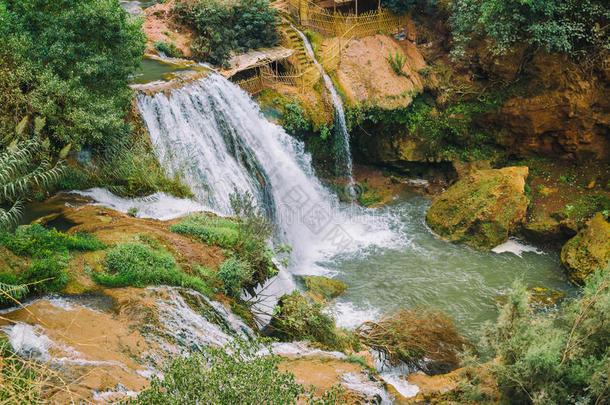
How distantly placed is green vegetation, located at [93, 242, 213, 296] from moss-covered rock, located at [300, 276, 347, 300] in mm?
3887

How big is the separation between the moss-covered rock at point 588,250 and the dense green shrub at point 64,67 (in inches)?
482

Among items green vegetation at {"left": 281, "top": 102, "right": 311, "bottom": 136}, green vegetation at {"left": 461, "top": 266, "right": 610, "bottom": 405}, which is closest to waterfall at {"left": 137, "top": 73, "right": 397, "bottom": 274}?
green vegetation at {"left": 281, "top": 102, "right": 311, "bottom": 136}

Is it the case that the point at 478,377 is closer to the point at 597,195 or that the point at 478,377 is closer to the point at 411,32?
the point at 597,195

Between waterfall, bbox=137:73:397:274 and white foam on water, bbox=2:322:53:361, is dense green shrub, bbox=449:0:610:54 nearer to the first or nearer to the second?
waterfall, bbox=137:73:397:274

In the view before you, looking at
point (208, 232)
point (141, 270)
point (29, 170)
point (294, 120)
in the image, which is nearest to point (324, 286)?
point (208, 232)

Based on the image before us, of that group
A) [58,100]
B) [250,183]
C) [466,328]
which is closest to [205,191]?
[250,183]

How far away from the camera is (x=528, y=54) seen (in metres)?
14.8

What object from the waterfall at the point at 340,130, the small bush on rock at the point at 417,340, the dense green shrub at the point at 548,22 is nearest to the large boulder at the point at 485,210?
the waterfall at the point at 340,130

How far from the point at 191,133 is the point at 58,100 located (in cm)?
334

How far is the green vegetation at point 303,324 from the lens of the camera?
7.75 metres

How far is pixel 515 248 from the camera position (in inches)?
528

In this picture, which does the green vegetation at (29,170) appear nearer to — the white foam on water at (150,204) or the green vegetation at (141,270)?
the white foam on water at (150,204)

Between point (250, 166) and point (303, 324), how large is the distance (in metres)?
5.88

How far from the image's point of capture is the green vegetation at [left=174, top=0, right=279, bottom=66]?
1448cm
